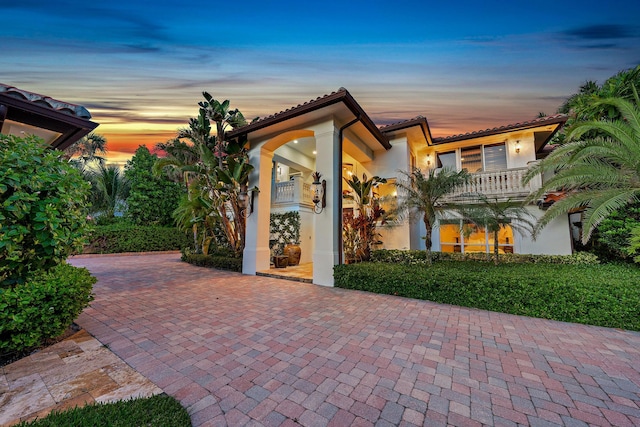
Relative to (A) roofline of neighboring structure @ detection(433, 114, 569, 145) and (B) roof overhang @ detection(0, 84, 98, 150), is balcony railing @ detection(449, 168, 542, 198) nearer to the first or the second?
(A) roofline of neighboring structure @ detection(433, 114, 569, 145)

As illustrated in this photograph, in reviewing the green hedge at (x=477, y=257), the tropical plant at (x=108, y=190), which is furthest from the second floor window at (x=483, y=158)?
the tropical plant at (x=108, y=190)

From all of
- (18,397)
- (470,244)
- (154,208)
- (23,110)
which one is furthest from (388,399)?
(154,208)

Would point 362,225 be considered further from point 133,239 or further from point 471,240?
point 133,239

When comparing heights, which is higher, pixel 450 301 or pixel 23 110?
pixel 23 110

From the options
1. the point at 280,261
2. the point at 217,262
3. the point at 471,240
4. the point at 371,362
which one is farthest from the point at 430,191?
the point at 217,262

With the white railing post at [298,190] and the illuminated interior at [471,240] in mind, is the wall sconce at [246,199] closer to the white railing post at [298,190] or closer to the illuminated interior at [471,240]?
the white railing post at [298,190]

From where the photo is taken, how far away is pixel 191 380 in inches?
96.5

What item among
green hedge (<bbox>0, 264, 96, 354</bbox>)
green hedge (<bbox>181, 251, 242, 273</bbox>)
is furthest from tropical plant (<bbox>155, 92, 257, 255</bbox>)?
green hedge (<bbox>0, 264, 96, 354</bbox>)

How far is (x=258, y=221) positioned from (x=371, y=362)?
6807mm

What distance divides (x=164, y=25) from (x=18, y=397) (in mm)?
9408

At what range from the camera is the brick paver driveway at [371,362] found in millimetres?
2045

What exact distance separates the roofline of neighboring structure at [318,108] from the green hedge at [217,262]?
4853mm

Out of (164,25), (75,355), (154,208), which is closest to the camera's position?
(75,355)

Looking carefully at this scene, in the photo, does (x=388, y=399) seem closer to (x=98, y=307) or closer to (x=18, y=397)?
(x=18, y=397)
